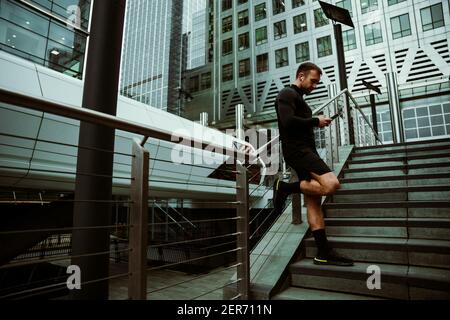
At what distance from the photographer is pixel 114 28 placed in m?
2.79

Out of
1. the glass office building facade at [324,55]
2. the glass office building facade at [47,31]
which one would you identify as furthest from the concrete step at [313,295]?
the glass office building facade at [324,55]

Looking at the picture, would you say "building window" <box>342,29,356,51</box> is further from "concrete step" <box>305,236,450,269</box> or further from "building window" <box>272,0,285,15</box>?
"concrete step" <box>305,236,450,269</box>

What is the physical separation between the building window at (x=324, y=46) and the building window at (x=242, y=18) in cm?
780

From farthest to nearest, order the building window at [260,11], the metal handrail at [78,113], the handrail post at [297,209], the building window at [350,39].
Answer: the building window at [260,11] < the building window at [350,39] < the handrail post at [297,209] < the metal handrail at [78,113]

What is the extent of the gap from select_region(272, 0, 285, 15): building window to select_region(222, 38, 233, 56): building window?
4.50 meters

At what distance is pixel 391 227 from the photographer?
3143 mm

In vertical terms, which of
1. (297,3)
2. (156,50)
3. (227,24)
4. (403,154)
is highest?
(156,50)

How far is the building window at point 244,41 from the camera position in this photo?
1033 inches

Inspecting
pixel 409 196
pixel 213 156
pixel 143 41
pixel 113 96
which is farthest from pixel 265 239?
pixel 143 41

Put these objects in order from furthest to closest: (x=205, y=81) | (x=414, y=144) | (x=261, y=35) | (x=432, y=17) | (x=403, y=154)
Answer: (x=205, y=81) → (x=261, y=35) → (x=432, y=17) → (x=414, y=144) → (x=403, y=154)

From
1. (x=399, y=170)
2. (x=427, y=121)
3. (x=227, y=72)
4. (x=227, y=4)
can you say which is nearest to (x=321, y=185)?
(x=399, y=170)

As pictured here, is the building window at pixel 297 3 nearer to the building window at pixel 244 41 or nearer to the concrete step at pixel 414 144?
the building window at pixel 244 41

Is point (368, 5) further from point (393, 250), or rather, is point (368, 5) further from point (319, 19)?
point (393, 250)

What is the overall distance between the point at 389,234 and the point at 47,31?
33.5 ft
